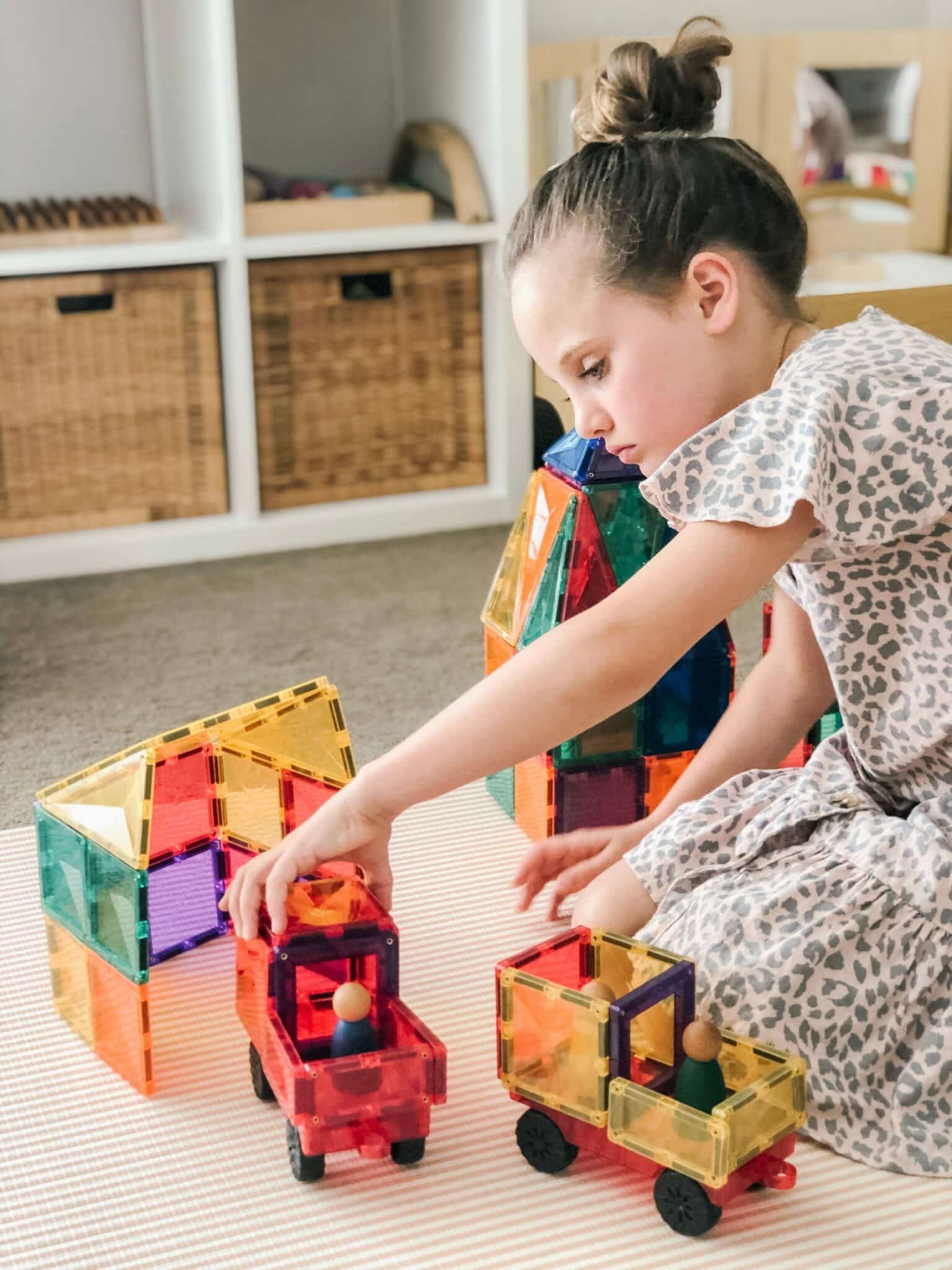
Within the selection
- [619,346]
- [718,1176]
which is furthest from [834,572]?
[718,1176]

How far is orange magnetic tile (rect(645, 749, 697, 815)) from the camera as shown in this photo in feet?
4.09

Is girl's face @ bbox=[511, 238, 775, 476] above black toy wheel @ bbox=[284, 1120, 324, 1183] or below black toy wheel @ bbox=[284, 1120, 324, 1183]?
above

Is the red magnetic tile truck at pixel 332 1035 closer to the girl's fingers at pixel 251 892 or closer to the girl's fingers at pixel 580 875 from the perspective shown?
the girl's fingers at pixel 251 892

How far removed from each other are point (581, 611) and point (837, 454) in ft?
1.22

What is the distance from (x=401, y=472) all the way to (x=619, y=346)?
50.3 inches

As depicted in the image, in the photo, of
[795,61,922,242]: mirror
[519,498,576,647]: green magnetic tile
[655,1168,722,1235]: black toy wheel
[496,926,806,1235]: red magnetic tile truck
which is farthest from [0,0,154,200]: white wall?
[655,1168,722,1235]: black toy wheel

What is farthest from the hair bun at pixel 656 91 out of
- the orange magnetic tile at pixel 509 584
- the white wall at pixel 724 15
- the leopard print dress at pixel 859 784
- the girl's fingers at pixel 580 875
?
the white wall at pixel 724 15

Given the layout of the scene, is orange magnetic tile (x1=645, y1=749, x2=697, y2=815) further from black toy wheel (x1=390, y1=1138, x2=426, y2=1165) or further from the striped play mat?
black toy wheel (x1=390, y1=1138, x2=426, y2=1165)

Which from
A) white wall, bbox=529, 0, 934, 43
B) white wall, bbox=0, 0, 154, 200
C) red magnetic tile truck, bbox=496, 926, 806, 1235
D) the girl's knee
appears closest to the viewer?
red magnetic tile truck, bbox=496, 926, 806, 1235

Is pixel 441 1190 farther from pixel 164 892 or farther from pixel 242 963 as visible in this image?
pixel 164 892

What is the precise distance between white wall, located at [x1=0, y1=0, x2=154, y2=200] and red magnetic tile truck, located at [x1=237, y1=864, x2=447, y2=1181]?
1574mm

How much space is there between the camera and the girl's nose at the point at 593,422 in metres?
0.94

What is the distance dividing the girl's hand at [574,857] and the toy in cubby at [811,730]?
22cm

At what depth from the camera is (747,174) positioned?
91cm
